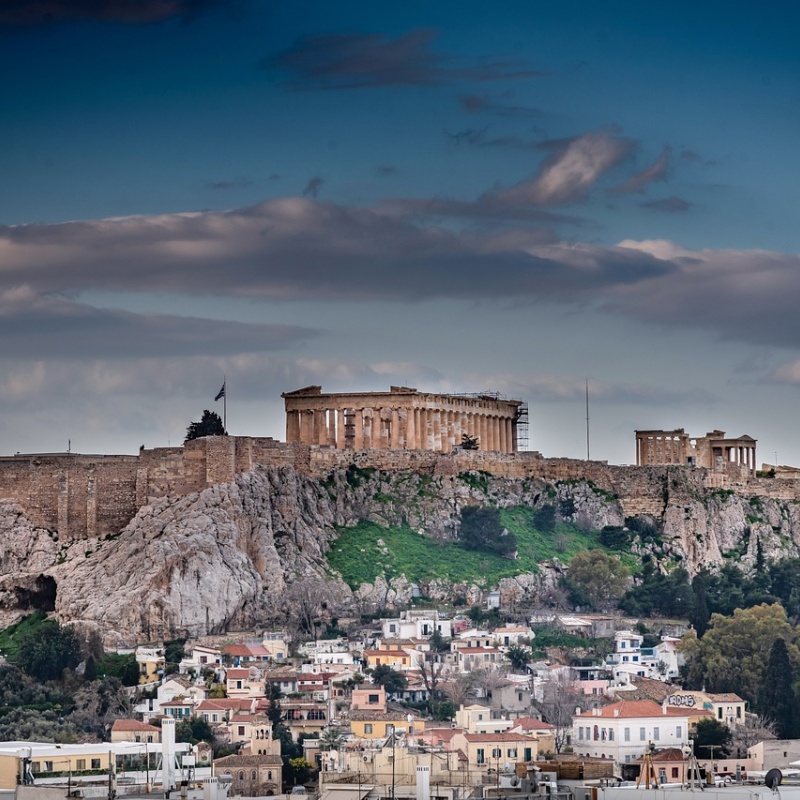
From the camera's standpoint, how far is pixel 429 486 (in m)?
121

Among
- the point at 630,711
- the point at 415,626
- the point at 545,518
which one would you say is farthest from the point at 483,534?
the point at 630,711

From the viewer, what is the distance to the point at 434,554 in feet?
391

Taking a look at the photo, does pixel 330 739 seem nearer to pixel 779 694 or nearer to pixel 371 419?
pixel 779 694

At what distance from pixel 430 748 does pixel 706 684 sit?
24.3 meters

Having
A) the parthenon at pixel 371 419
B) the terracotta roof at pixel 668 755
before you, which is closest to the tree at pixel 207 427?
the parthenon at pixel 371 419

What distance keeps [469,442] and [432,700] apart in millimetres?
20226

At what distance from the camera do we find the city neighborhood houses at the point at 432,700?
9025 cm

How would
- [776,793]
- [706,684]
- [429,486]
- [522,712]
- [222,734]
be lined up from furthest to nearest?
[429,486] → [706,684] → [522,712] → [222,734] → [776,793]

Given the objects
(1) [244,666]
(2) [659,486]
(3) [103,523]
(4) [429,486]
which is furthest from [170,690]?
(2) [659,486]

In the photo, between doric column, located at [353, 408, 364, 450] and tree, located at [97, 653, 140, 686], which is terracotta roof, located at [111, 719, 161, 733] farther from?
doric column, located at [353, 408, 364, 450]

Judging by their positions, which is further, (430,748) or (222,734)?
(222,734)

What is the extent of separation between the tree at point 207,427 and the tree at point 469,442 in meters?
10.6

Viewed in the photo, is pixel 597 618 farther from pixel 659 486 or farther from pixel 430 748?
pixel 430 748

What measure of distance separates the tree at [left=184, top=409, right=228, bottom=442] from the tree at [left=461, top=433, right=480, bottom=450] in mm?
10595
